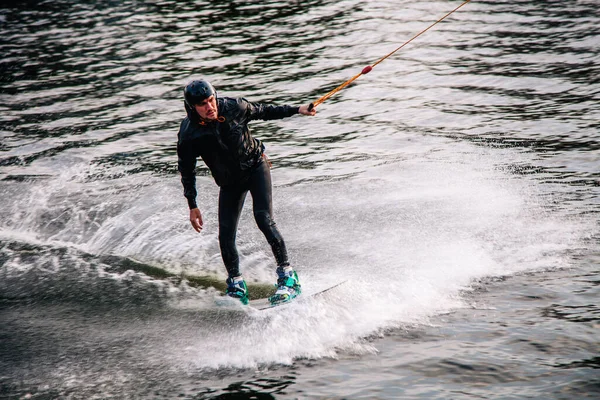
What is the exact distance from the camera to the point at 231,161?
8125 mm

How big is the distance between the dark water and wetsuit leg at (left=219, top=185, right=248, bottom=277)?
0.65 meters

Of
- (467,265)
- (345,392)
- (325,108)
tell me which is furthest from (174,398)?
(325,108)

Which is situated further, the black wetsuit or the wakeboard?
the wakeboard

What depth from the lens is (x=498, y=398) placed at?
20.3 feet

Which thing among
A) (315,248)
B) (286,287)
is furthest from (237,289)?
(315,248)

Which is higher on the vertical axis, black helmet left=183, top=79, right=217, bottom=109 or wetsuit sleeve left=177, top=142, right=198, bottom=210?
black helmet left=183, top=79, right=217, bottom=109

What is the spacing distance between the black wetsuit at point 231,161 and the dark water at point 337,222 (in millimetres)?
983

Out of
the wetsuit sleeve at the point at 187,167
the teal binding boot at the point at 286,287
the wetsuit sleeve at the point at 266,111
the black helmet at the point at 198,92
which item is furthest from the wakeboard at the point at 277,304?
the black helmet at the point at 198,92

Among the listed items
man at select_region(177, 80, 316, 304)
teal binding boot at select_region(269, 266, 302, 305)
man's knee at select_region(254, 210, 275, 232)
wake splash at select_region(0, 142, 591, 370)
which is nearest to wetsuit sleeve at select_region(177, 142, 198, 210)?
man at select_region(177, 80, 316, 304)

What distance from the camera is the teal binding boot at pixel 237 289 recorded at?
A: 865cm

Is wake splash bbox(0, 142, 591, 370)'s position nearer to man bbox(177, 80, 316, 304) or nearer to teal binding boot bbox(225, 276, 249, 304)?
teal binding boot bbox(225, 276, 249, 304)

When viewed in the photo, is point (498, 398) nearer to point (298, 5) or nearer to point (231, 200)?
point (231, 200)

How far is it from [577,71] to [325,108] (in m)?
6.08

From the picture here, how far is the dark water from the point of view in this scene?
7.04m
